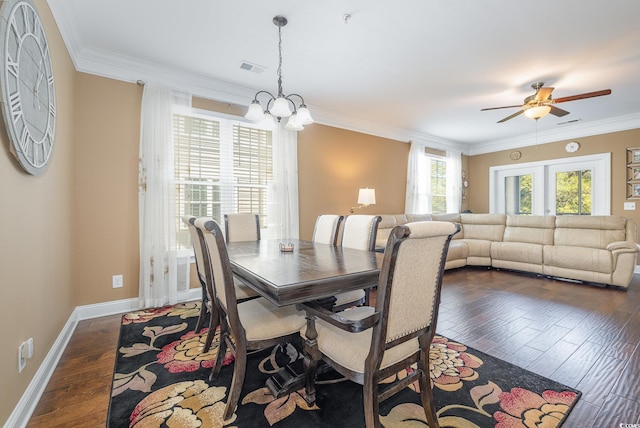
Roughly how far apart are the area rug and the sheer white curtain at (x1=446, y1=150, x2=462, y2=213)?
16.6 ft

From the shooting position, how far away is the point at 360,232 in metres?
2.48

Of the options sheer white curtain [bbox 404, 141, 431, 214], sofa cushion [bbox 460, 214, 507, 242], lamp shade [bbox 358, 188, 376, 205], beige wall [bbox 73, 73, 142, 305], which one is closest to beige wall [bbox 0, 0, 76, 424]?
beige wall [bbox 73, 73, 142, 305]

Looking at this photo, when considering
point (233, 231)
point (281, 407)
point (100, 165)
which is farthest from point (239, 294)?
point (100, 165)

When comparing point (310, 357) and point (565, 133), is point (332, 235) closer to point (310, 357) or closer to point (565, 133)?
point (310, 357)

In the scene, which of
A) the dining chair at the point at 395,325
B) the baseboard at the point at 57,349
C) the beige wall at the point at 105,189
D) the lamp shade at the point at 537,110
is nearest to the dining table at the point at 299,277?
the dining chair at the point at 395,325

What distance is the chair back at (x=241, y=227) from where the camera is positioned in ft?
10.0

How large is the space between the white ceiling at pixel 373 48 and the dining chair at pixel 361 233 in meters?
1.66

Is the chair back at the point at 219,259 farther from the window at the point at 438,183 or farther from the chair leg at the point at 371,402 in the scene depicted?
the window at the point at 438,183

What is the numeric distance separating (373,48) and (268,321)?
8.68 ft

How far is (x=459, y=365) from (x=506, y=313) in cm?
139

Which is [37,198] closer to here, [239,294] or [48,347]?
[48,347]

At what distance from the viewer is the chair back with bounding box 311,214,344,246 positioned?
2.79 meters

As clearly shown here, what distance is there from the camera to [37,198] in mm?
1803

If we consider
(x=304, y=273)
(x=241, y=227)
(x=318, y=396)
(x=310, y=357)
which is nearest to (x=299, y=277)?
(x=304, y=273)
